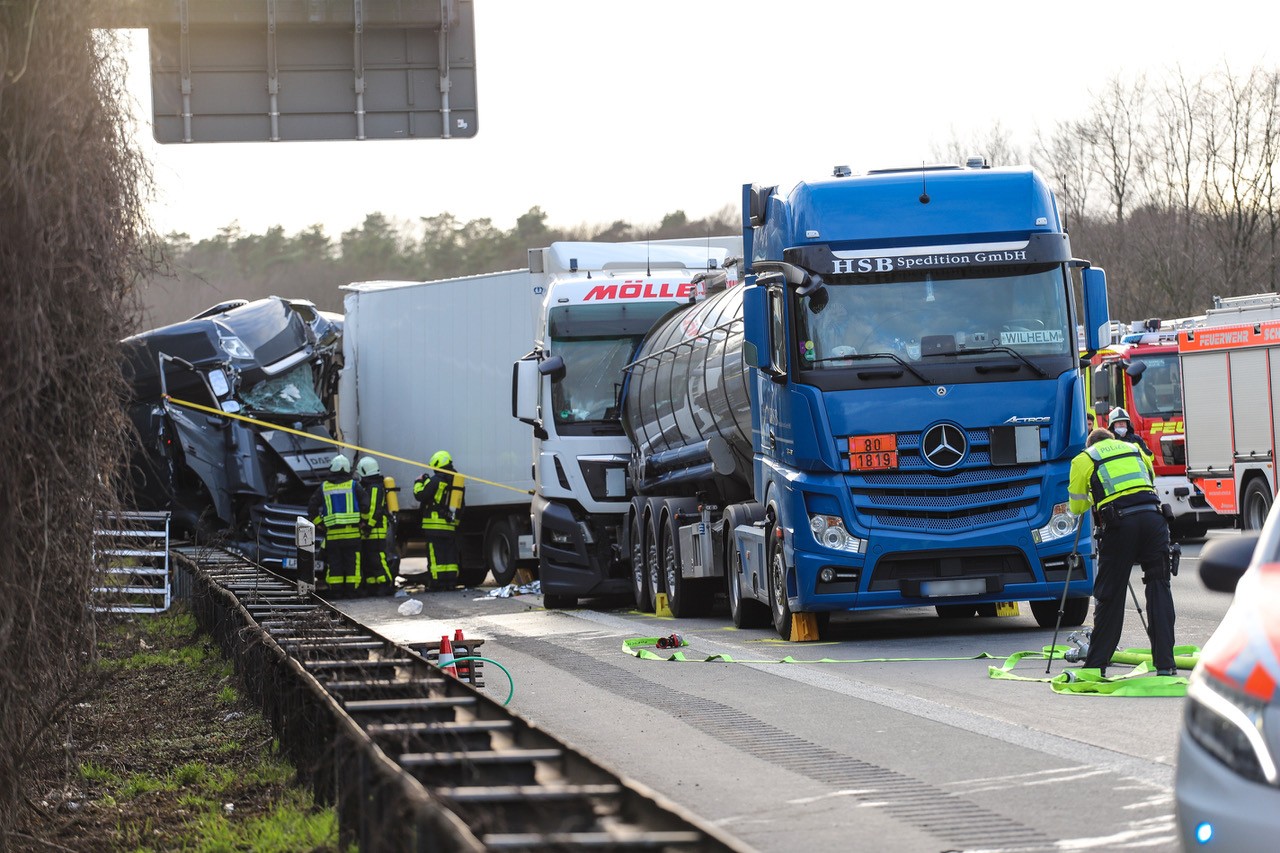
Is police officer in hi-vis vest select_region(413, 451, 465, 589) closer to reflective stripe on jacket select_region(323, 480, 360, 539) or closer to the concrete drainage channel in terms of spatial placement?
reflective stripe on jacket select_region(323, 480, 360, 539)

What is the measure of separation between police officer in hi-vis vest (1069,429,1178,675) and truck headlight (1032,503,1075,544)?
225 centimetres

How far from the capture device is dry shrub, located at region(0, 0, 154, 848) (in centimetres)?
640

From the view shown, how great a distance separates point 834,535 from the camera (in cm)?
1374

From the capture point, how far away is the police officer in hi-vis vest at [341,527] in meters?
22.8

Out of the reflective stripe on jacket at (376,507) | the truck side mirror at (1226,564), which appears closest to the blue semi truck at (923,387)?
the truck side mirror at (1226,564)

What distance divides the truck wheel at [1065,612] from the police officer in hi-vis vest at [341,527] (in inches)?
412

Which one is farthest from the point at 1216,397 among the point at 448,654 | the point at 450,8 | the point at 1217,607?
the point at 448,654

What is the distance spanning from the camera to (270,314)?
25.5 m

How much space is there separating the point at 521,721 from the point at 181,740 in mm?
4858

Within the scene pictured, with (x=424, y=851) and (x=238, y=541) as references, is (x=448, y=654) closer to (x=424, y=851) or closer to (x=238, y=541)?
(x=424, y=851)

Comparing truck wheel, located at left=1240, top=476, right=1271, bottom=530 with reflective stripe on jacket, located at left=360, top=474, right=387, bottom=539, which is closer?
reflective stripe on jacket, located at left=360, top=474, right=387, bottom=539

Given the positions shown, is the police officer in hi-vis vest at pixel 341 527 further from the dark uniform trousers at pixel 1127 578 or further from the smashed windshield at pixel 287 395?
the dark uniform trousers at pixel 1127 578

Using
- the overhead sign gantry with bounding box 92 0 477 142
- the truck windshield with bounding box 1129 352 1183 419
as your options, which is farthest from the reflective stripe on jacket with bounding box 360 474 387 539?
the truck windshield with bounding box 1129 352 1183 419

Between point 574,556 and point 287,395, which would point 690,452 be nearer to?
point 574,556
